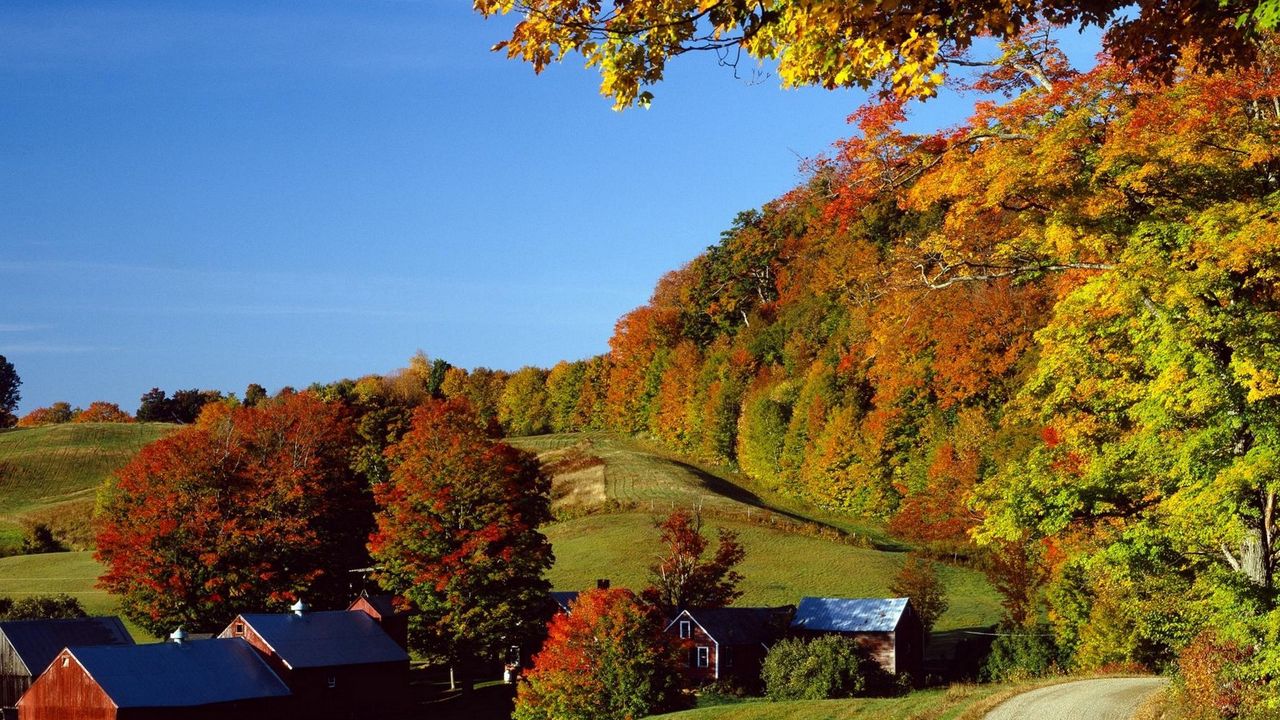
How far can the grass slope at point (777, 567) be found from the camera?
6525 cm

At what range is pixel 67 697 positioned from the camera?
135 ft

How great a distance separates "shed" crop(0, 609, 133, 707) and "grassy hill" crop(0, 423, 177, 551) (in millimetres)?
47288

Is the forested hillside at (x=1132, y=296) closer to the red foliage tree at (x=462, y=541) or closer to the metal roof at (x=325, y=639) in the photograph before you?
the red foliage tree at (x=462, y=541)

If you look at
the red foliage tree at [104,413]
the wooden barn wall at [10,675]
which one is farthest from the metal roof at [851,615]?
the red foliage tree at [104,413]

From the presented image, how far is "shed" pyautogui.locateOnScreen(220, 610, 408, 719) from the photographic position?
155 ft

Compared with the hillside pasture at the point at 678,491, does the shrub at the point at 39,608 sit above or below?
below

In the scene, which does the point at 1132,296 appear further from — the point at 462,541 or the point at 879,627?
the point at 462,541

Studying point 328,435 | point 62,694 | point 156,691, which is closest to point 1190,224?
point 156,691

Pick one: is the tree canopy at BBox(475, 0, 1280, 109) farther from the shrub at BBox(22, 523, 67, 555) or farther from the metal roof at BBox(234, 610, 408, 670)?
the shrub at BBox(22, 523, 67, 555)

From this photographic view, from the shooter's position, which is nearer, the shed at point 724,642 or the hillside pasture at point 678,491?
the shed at point 724,642

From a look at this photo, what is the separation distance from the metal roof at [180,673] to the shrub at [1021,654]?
93.4 feet

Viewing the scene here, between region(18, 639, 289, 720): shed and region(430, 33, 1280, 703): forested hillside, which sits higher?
region(430, 33, 1280, 703): forested hillside

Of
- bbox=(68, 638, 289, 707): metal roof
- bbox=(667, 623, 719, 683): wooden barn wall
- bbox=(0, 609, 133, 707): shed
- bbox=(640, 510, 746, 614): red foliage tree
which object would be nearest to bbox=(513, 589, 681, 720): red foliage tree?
bbox=(667, 623, 719, 683): wooden barn wall

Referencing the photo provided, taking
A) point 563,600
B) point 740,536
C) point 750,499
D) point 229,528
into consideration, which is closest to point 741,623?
point 563,600
